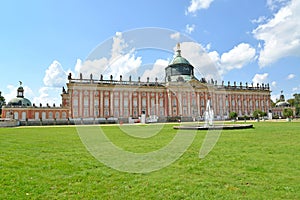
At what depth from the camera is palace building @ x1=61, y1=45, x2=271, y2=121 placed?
63.3 metres

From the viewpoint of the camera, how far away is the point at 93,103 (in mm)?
64438

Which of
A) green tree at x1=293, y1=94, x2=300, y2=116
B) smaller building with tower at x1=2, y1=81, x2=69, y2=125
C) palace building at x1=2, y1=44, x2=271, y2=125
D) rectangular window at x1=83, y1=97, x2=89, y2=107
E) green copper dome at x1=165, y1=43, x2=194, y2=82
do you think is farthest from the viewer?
green tree at x1=293, y1=94, x2=300, y2=116

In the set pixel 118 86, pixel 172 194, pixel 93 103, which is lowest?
pixel 172 194

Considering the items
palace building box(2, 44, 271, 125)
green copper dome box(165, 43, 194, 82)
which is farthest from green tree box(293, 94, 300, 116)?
green copper dome box(165, 43, 194, 82)

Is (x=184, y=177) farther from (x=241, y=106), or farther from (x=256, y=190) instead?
(x=241, y=106)

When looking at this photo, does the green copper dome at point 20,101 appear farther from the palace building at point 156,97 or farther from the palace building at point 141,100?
the palace building at point 156,97

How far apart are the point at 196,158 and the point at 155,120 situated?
5114 cm

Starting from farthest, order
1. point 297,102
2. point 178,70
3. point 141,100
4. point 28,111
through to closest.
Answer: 1. point 297,102
2. point 178,70
3. point 141,100
4. point 28,111

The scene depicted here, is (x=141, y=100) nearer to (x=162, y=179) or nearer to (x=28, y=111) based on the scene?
(x=28, y=111)

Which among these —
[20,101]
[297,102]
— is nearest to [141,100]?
[20,101]

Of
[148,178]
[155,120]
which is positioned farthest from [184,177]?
[155,120]

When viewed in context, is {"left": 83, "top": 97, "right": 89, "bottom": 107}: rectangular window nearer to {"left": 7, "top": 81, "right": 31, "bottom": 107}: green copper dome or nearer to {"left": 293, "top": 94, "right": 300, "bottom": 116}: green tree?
{"left": 7, "top": 81, "right": 31, "bottom": 107}: green copper dome

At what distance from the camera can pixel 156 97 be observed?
71.1m

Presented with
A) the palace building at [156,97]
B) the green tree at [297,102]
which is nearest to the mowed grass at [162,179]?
the palace building at [156,97]
